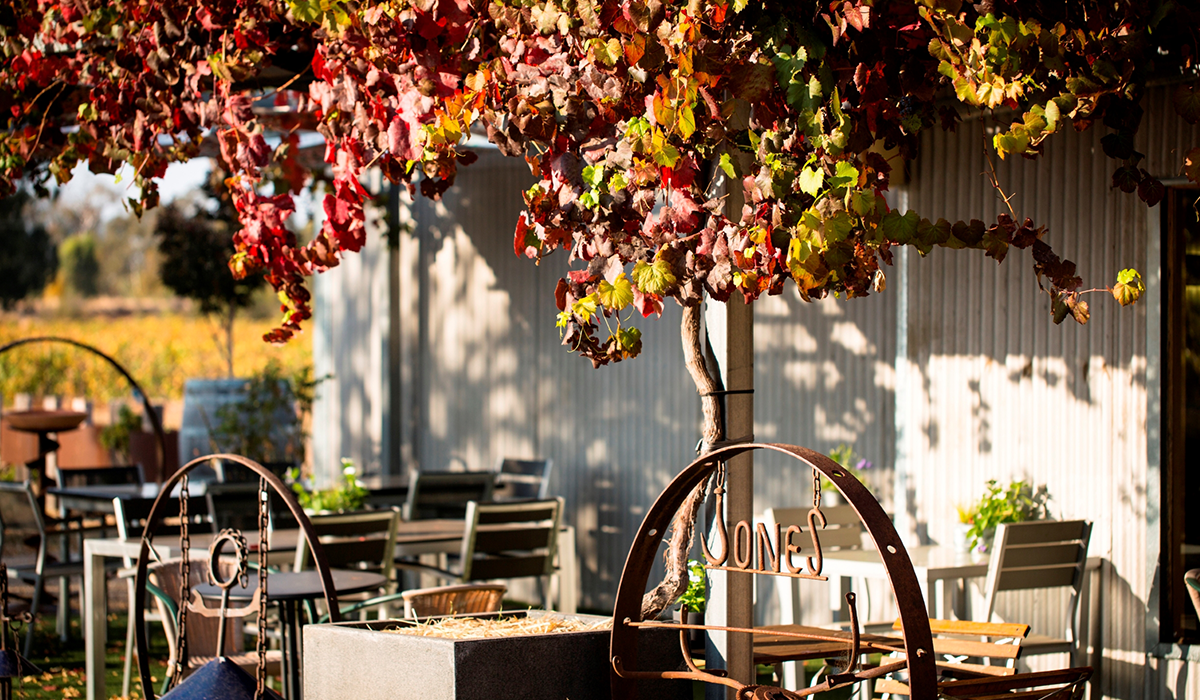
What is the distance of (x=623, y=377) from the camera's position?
7.88 m

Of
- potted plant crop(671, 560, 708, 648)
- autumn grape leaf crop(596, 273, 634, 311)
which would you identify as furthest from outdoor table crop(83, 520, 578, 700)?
autumn grape leaf crop(596, 273, 634, 311)

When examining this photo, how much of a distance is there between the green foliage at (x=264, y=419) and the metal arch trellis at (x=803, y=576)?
6860mm

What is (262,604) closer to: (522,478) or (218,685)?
(218,685)

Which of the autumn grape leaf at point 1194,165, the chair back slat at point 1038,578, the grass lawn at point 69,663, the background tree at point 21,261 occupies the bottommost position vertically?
the grass lawn at point 69,663

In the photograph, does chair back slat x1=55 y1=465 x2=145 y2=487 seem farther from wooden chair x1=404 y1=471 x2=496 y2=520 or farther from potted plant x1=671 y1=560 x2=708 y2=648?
potted plant x1=671 y1=560 x2=708 y2=648

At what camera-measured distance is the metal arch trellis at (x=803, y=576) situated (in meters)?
2.33

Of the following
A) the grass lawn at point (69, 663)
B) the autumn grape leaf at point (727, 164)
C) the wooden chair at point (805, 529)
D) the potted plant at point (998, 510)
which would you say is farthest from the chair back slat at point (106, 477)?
the autumn grape leaf at point (727, 164)

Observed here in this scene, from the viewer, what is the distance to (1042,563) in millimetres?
4715

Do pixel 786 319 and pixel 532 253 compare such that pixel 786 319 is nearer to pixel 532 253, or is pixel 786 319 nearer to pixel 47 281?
pixel 532 253

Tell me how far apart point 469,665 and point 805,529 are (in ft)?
7.96

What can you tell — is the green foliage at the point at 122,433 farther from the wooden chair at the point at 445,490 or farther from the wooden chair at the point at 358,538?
the wooden chair at the point at 358,538

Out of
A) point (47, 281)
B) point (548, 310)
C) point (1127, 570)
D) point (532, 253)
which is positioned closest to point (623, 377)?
point (548, 310)

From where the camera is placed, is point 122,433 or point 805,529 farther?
point 122,433

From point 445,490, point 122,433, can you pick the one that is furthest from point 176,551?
point 122,433
